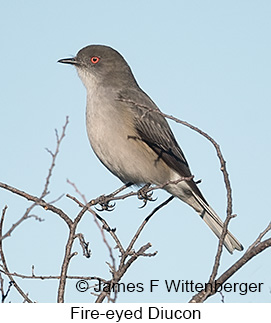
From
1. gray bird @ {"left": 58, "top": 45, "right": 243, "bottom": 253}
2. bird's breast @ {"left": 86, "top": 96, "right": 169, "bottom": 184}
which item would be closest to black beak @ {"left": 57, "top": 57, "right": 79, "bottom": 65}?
gray bird @ {"left": 58, "top": 45, "right": 243, "bottom": 253}

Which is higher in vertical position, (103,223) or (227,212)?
(103,223)

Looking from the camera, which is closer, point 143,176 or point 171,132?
point 143,176

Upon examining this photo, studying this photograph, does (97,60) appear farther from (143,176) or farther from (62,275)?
(62,275)

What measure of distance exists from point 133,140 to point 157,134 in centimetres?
→ 47

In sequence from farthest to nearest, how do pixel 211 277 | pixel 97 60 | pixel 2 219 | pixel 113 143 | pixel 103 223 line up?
pixel 97 60 < pixel 113 143 < pixel 103 223 < pixel 2 219 < pixel 211 277

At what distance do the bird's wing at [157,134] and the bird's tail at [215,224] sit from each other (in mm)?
153

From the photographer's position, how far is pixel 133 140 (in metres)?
6.96

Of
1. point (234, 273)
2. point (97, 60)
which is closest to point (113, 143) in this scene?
point (97, 60)

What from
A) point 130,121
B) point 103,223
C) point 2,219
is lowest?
point 2,219

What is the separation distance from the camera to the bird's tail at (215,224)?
270 inches

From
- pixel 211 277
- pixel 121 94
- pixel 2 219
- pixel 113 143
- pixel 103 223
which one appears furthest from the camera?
pixel 121 94

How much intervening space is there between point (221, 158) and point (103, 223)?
1.47m

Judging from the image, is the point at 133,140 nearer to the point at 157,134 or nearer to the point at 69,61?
the point at 157,134

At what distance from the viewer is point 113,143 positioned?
679 centimetres
